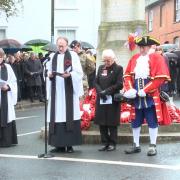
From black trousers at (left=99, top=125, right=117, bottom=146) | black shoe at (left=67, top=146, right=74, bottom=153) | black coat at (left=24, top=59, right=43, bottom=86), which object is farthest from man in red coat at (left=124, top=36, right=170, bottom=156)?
black coat at (left=24, top=59, right=43, bottom=86)

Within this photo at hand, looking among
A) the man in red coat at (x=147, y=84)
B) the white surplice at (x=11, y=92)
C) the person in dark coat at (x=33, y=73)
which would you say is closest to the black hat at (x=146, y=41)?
the man in red coat at (x=147, y=84)

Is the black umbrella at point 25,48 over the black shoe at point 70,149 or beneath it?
over

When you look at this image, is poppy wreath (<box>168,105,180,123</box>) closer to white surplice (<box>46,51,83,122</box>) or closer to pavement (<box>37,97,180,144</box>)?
pavement (<box>37,97,180,144</box>)

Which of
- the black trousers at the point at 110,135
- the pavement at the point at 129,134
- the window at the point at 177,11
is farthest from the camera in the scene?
the window at the point at 177,11

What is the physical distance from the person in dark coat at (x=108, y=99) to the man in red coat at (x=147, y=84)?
16.1 inches

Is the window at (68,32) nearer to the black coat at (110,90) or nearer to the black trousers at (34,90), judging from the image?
the black trousers at (34,90)

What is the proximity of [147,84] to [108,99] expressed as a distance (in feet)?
3.09

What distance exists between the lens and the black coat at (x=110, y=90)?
10336 millimetres

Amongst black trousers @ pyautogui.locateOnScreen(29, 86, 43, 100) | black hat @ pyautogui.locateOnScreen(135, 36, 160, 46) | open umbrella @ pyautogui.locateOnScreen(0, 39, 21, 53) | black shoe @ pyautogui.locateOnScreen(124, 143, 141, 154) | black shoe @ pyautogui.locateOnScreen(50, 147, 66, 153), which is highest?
open umbrella @ pyautogui.locateOnScreen(0, 39, 21, 53)

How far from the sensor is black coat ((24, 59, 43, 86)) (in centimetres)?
2103

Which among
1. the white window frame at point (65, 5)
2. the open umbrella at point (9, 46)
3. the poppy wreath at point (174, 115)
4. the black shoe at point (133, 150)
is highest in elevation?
the white window frame at point (65, 5)

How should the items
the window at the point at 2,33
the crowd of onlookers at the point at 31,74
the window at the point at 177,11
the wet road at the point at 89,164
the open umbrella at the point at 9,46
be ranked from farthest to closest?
the window at the point at 177,11, the window at the point at 2,33, the open umbrella at the point at 9,46, the crowd of onlookers at the point at 31,74, the wet road at the point at 89,164

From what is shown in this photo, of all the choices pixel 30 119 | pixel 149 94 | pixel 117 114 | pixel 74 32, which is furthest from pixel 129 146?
pixel 74 32

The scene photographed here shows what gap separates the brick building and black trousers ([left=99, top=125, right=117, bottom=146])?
34.0 m
